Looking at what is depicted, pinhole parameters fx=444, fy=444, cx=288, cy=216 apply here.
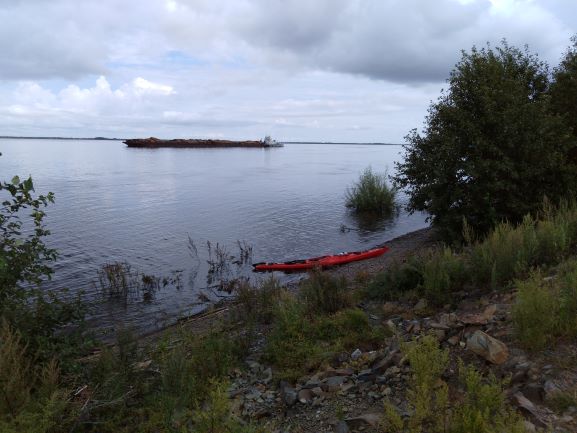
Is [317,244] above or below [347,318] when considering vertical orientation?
below

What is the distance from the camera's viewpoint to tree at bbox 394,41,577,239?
13.9m

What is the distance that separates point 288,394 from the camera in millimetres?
5320

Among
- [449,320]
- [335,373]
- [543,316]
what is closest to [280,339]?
[335,373]

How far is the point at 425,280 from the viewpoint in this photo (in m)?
7.79

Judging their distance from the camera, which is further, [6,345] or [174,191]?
[174,191]

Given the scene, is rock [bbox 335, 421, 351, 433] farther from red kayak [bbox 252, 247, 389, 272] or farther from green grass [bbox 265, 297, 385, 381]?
red kayak [bbox 252, 247, 389, 272]

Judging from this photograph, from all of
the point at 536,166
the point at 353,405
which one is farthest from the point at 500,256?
the point at 536,166

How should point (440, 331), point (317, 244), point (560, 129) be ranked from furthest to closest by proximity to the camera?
point (317, 244) < point (560, 129) < point (440, 331)

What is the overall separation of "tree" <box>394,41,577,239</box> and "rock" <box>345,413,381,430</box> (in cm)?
1079

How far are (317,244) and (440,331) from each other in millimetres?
14369

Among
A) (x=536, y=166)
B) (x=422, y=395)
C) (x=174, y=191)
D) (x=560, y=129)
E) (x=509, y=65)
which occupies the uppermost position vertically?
(x=509, y=65)

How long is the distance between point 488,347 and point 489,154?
10748 mm

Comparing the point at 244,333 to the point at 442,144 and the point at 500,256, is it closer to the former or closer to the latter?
the point at 500,256

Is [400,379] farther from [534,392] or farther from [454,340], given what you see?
[534,392]
